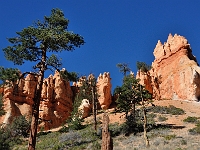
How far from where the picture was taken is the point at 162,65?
78750 millimetres

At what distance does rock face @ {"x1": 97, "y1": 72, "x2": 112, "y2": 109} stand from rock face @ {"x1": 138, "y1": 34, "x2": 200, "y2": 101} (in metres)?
10.2

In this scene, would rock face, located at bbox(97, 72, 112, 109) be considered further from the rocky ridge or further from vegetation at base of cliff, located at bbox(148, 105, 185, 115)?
vegetation at base of cliff, located at bbox(148, 105, 185, 115)

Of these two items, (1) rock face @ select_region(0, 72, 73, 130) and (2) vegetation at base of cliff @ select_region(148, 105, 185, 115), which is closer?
(2) vegetation at base of cliff @ select_region(148, 105, 185, 115)

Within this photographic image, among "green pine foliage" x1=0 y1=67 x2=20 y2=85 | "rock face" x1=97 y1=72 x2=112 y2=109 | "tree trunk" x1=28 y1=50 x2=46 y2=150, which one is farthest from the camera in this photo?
"rock face" x1=97 y1=72 x2=112 y2=109

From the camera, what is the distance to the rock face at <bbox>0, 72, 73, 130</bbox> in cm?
5566

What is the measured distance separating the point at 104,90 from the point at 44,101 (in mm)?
16028

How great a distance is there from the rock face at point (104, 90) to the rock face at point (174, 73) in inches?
401

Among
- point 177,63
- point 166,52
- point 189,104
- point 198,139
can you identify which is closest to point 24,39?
point 198,139

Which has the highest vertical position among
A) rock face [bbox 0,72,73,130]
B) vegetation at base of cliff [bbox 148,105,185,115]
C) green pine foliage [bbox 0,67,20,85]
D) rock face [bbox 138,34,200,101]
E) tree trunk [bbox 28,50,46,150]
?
rock face [bbox 138,34,200,101]

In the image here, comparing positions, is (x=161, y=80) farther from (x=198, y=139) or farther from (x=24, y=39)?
(x=24, y=39)

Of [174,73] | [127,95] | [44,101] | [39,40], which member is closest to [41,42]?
[39,40]

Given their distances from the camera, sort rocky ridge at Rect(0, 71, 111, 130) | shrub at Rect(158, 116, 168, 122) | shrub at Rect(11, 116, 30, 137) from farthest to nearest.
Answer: rocky ridge at Rect(0, 71, 111, 130) < shrub at Rect(158, 116, 168, 122) < shrub at Rect(11, 116, 30, 137)

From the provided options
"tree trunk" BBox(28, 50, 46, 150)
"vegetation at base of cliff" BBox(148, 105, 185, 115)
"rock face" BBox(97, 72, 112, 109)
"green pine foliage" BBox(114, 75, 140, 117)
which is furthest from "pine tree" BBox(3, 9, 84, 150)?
"rock face" BBox(97, 72, 112, 109)

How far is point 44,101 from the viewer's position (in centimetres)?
6103
